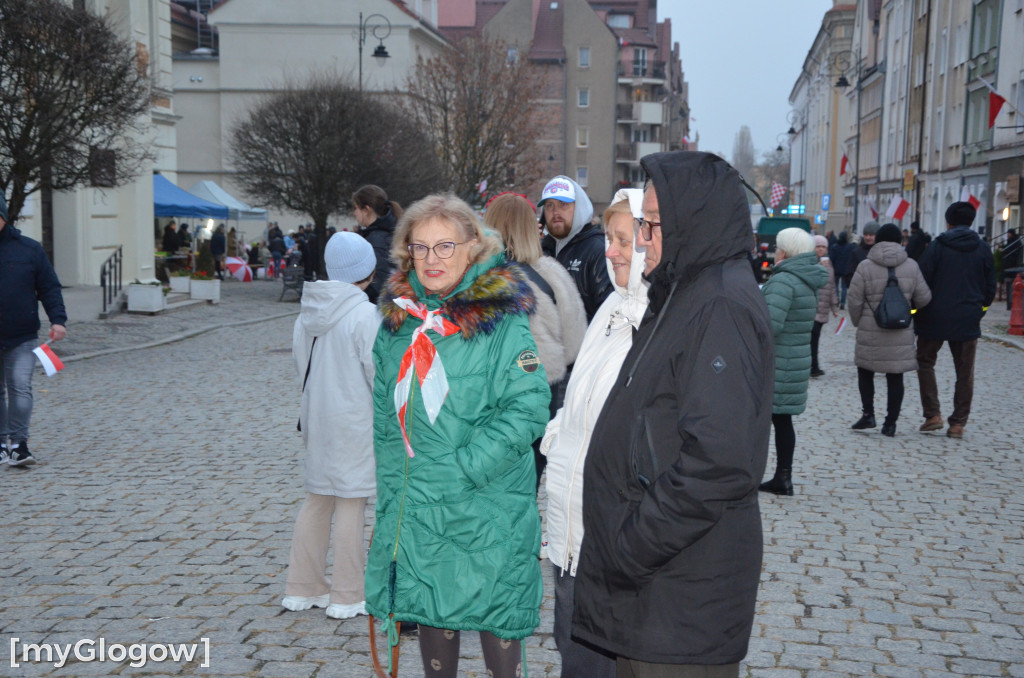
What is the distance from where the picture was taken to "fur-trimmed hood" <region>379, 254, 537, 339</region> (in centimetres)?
349

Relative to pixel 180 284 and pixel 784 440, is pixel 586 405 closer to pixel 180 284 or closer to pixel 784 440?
pixel 784 440

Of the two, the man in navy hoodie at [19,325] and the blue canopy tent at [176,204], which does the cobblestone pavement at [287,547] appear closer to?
the man in navy hoodie at [19,325]

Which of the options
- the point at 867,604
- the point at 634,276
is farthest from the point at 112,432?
the point at 634,276

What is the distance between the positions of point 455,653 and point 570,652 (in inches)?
15.3

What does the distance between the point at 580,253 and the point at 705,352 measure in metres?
3.41

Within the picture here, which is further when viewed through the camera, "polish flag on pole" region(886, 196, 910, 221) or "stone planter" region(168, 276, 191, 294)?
"polish flag on pole" region(886, 196, 910, 221)

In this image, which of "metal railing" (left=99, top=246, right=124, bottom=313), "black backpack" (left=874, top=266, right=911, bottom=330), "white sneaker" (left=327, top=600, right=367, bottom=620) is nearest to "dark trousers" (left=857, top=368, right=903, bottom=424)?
"black backpack" (left=874, top=266, right=911, bottom=330)

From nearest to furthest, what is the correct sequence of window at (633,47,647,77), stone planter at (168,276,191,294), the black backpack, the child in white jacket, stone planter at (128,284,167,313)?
1. the child in white jacket
2. the black backpack
3. stone planter at (128,284,167,313)
4. stone planter at (168,276,191,294)
5. window at (633,47,647,77)

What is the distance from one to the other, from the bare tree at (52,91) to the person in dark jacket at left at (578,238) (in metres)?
10.9

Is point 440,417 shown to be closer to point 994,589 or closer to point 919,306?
point 994,589

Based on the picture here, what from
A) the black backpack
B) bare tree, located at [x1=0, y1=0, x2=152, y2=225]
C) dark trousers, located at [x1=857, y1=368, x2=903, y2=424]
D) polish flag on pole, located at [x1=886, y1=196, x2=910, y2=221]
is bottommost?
dark trousers, located at [x1=857, y1=368, x2=903, y2=424]

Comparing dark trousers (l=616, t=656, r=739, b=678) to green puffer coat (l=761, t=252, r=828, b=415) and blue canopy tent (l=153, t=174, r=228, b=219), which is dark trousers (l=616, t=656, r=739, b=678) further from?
blue canopy tent (l=153, t=174, r=228, b=219)

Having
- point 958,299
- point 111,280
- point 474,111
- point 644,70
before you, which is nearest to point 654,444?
point 958,299

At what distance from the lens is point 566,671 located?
3.62m
